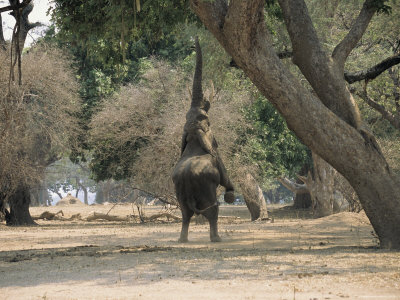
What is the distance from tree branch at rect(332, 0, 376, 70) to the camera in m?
11.7

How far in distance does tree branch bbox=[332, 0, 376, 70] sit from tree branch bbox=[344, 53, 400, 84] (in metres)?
0.69

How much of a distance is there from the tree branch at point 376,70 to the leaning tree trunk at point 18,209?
1620 cm

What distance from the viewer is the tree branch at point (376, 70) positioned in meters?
12.0

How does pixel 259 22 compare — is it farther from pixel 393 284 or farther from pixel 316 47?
pixel 393 284

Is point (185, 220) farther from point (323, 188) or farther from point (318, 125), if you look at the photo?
point (323, 188)

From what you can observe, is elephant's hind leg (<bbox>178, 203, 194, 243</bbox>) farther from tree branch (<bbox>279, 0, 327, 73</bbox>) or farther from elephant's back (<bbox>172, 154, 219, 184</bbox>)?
tree branch (<bbox>279, 0, 327, 73</bbox>)

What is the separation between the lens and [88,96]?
90.7 ft

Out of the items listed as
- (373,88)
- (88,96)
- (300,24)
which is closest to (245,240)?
(300,24)

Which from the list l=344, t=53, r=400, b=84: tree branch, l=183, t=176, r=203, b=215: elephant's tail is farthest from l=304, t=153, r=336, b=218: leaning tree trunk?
l=183, t=176, r=203, b=215: elephant's tail

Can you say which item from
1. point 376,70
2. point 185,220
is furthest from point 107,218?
point 376,70

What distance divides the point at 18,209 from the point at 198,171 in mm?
14831

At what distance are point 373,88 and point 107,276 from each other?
15.5 metres

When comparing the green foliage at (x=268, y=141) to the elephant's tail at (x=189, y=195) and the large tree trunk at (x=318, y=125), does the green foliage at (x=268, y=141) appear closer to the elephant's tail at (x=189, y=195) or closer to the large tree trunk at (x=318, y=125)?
the elephant's tail at (x=189, y=195)

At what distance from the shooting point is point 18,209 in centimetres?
2478
